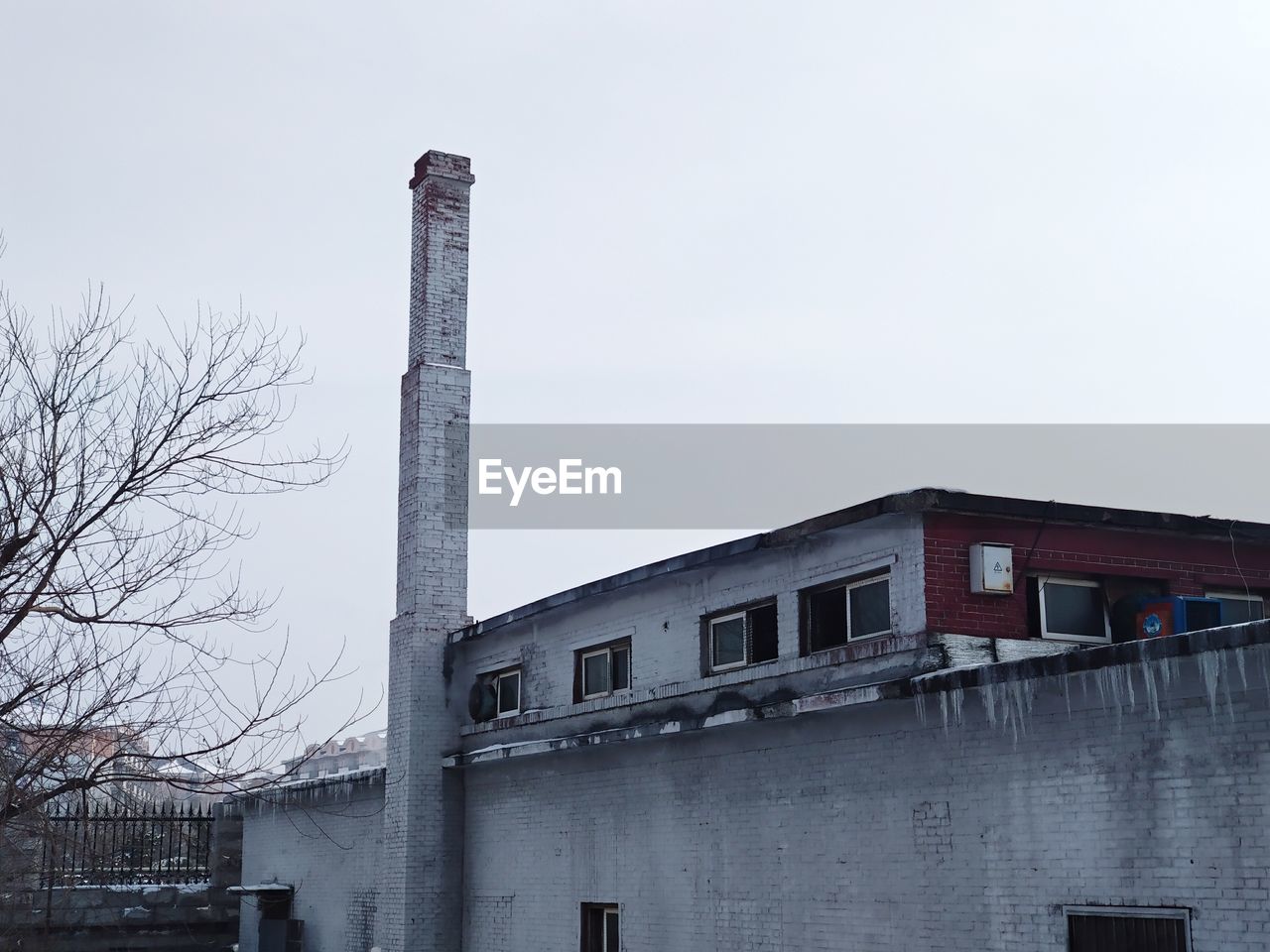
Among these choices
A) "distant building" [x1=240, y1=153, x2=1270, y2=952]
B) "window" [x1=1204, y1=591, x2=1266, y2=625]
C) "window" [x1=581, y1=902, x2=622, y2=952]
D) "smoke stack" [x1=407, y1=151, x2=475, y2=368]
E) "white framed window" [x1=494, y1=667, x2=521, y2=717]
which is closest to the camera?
"distant building" [x1=240, y1=153, x2=1270, y2=952]

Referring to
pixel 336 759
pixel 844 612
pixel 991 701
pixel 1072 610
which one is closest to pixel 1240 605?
pixel 1072 610

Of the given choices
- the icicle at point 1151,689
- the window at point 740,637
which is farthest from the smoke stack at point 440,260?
the icicle at point 1151,689

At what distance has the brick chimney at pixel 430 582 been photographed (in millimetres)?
18688

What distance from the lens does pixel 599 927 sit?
15.6m

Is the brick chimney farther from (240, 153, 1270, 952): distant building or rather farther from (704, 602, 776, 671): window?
(704, 602, 776, 671): window

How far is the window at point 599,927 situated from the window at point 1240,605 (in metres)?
7.11

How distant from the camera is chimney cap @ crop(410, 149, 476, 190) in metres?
21.5

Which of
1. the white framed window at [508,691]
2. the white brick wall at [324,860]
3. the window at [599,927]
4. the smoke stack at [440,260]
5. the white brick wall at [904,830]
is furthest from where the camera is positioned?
the smoke stack at [440,260]

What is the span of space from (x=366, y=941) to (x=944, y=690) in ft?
40.2

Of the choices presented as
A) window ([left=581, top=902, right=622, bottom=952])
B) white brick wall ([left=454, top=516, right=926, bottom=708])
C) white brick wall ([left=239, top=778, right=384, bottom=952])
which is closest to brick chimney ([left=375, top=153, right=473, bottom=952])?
white brick wall ([left=454, top=516, right=926, bottom=708])

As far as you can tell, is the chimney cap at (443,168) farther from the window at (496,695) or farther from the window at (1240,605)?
the window at (1240,605)

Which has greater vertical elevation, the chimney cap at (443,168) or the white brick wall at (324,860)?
the chimney cap at (443,168)

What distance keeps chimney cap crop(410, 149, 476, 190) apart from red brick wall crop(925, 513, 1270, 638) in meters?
12.1

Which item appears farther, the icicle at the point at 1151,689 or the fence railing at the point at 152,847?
the fence railing at the point at 152,847
